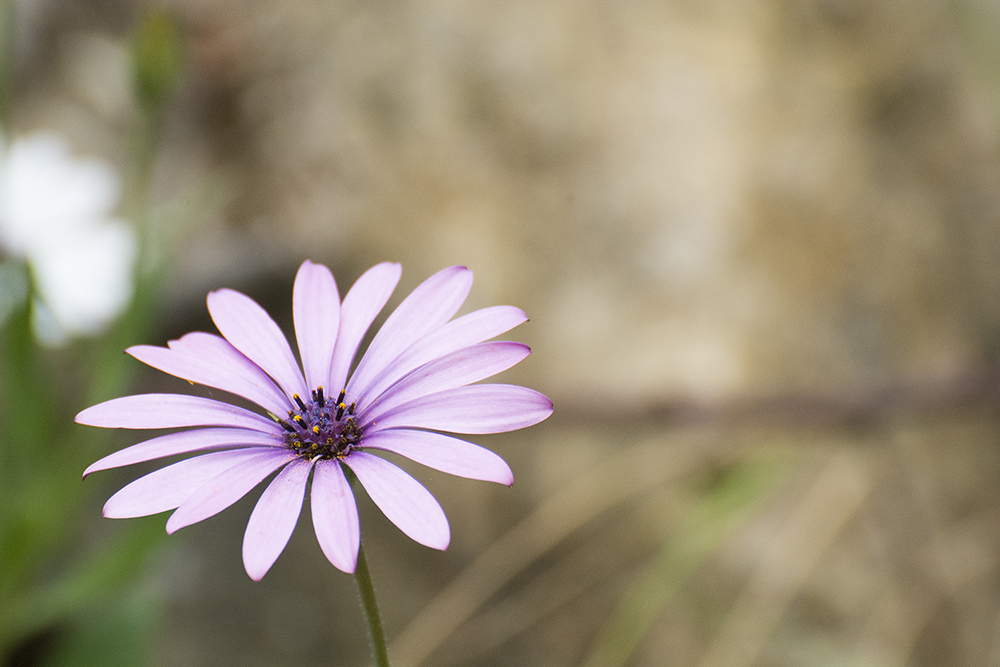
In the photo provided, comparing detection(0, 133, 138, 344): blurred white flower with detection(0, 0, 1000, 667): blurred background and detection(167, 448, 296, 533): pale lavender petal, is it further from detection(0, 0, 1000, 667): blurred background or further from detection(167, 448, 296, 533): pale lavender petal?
detection(167, 448, 296, 533): pale lavender petal

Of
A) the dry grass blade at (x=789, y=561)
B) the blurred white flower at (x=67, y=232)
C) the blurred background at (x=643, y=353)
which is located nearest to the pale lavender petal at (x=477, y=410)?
the blurred background at (x=643, y=353)

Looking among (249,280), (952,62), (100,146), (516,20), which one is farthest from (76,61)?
(952,62)

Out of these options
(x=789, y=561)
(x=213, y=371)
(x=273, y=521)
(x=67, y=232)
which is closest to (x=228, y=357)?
(x=213, y=371)

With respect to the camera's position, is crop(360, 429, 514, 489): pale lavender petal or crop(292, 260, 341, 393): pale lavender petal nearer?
crop(360, 429, 514, 489): pale lavender petal

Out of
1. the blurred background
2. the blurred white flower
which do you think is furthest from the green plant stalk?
the blurred white flower

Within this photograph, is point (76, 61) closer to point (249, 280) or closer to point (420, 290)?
point (249, 280)

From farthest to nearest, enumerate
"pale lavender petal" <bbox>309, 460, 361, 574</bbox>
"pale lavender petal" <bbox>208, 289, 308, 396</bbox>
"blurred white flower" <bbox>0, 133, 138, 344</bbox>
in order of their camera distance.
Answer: "blurred white flower" <bbox>0, 133, 138, 344</bbox> → "pale lavender petal" <bbox>208, 289, 308, 396</bbox> → "pale lavender petal" <bbox>309, 460, 361, 574</bbox>

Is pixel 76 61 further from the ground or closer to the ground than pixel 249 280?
further from the ground
